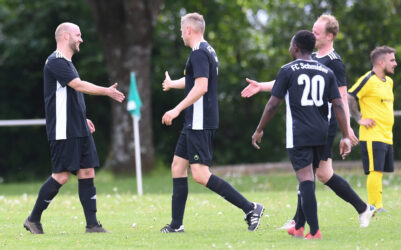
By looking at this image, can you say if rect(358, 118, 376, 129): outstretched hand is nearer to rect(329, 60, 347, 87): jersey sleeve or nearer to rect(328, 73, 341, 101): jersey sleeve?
rect(329, 60, 347, 87): jersey sleeve

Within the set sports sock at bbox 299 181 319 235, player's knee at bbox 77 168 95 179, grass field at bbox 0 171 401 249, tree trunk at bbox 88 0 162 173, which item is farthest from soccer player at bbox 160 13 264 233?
tree trunk at bbox 88 0 162 173

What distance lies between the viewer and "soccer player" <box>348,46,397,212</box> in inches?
373

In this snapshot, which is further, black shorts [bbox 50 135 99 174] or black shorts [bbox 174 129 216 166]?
black shorts [bbox 50 135 99 174]

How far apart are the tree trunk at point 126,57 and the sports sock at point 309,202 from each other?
12.0 m

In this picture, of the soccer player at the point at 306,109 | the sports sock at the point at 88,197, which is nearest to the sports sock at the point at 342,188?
the soccer player at the point at 306,109

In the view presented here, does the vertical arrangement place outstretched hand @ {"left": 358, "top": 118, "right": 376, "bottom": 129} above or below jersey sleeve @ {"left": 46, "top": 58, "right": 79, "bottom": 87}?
below

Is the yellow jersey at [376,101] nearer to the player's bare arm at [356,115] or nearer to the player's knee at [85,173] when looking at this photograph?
the player's bare arm at [356,115]

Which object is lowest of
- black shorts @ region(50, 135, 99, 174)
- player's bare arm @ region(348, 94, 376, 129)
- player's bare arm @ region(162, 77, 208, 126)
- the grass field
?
the grass field

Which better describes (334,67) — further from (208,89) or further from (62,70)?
(62,70)

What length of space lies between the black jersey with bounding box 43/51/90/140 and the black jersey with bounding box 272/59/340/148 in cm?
209

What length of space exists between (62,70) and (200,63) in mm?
1379

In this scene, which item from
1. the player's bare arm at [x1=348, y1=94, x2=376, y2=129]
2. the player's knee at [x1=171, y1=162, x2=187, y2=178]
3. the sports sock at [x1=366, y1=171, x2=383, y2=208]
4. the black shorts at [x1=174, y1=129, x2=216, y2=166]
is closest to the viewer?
the black shorts at [x1=174, y1=129, x2=216, y2=166]

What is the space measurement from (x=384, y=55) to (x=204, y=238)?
3.63 m

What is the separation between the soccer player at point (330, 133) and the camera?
7465mm
